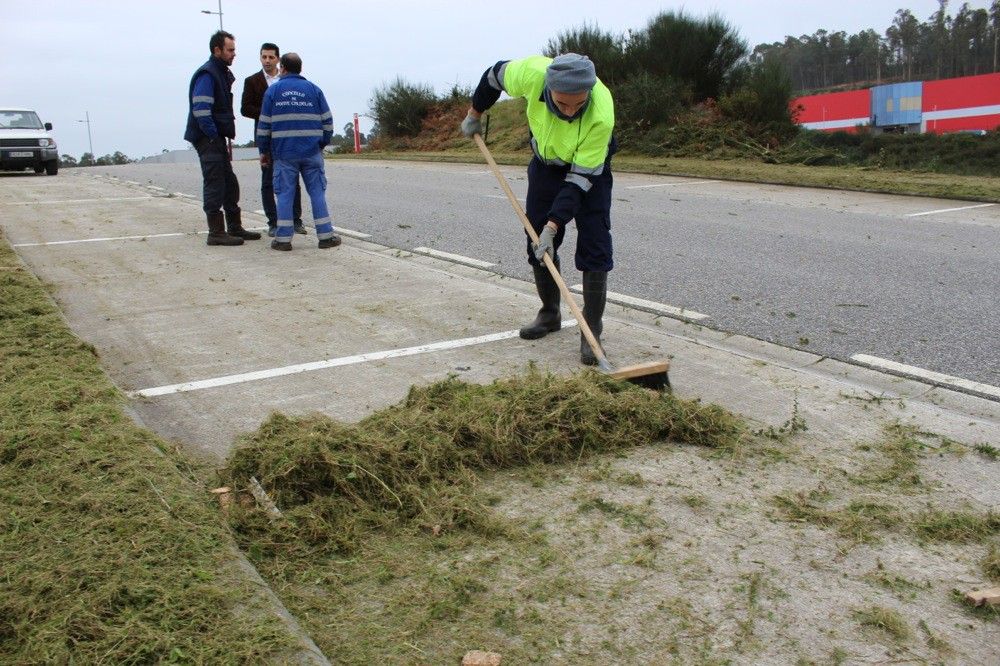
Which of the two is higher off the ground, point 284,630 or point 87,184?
point 87,184

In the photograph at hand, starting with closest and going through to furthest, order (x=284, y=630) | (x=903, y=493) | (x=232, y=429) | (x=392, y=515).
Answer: (x=284, y=630) < (x=392, y=515) < (x=903, y=493) < (x=232, y=429)

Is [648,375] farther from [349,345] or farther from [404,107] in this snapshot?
[404,107]

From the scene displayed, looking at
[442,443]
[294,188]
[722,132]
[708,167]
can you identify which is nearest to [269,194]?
[294,188]

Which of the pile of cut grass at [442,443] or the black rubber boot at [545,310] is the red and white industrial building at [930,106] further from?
the pile of cut grass at [442,443]

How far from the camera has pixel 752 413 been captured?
434cm

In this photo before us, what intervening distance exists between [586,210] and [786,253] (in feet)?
13.1

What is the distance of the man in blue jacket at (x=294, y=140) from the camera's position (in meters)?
8.92

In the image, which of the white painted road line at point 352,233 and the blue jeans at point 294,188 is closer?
the blue jeans at point 294,188

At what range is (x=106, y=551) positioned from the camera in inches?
105

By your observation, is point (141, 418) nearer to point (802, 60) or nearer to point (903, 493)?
point (903, 493)

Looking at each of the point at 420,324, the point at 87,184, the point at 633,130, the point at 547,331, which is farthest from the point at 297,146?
the point at 633,130

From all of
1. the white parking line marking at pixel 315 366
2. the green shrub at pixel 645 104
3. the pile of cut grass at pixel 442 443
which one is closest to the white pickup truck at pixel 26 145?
the green shrub at pixel 645 104

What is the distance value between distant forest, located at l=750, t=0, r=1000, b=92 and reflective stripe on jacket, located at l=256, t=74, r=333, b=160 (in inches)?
1462

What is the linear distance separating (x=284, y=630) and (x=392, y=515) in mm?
836
